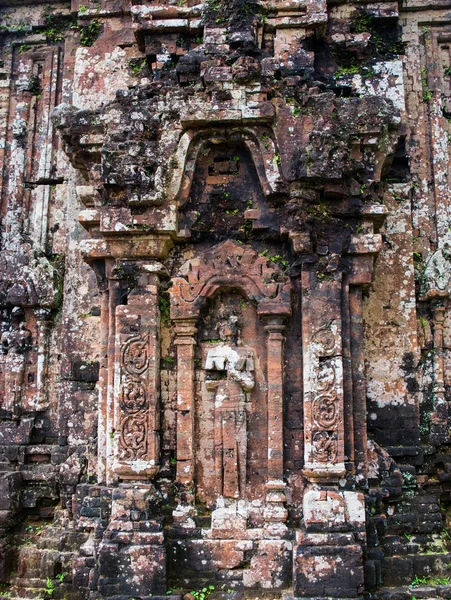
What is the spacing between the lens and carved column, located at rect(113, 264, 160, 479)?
8430mm

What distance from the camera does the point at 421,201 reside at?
10.3 meters

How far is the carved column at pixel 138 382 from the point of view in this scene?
27.7 ft

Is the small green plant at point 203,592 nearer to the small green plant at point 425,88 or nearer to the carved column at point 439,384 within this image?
the carved column at point 439,384

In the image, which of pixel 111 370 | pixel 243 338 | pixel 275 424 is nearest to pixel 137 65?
pixel 243 338

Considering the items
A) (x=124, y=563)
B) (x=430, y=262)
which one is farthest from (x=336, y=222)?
(x=124, y=563)

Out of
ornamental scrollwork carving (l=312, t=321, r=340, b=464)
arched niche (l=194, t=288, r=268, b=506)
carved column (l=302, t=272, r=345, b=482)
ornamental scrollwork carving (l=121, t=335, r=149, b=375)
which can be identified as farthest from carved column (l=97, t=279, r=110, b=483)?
ornamental scrollwork carving (l=312, t=321, r=340, b=464)

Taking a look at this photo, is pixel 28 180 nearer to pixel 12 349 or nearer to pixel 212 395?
pixel 12 349

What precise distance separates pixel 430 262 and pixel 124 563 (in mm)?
5912

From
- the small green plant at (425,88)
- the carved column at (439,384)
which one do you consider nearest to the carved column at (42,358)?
the carved column at (439,384)

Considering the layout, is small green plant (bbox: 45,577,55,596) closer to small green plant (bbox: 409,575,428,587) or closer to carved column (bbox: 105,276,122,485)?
carved column (bbox: 105,276,122,485)

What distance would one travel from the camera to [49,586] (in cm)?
906

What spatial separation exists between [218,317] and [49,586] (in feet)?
13.9

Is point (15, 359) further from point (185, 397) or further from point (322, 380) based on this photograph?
point (322, 380)

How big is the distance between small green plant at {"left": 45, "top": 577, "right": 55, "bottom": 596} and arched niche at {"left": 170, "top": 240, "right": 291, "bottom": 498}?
2360mm
